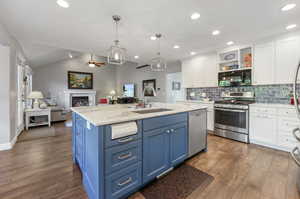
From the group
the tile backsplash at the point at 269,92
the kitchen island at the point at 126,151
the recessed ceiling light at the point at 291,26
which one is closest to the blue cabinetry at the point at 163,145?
the kitchen island at the point at 126,151

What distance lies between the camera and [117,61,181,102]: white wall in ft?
20.0

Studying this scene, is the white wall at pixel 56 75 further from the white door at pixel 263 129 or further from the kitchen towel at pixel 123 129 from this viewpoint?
the white door at pixel 263 129

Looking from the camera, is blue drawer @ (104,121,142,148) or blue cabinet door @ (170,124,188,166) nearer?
blue drawer @ (104,121,142,148)

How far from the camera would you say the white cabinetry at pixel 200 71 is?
4.29 m

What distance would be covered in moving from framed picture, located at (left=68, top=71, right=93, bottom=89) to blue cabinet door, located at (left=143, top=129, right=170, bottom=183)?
7481 mm

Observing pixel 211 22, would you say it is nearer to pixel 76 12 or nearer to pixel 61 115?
pixel 76 12

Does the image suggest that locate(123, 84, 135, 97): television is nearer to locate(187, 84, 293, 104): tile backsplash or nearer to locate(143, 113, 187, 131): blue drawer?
locate(187, 84, 293, 104): tile backsplash

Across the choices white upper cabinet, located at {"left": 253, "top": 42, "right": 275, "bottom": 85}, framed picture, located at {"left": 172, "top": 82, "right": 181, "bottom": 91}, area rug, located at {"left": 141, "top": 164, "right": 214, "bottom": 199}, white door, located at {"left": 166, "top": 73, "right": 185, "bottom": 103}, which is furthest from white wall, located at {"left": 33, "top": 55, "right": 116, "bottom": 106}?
white upper cabinet, located at {"left": 253, "top": 42, "right": 275, "bottom": 85}

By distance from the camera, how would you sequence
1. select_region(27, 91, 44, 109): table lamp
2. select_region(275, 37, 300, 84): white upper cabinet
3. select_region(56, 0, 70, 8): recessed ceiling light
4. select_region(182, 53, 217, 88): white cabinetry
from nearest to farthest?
select_region(56, 0, 70, 8): recessed ceiling light → select_region(275, 37, 300, 84): white upper cabinet → select_region(182, 53, 217, 88): white cabinetry → select_region(27, 91, 44, 109): table lamp

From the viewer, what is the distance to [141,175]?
1.66 m

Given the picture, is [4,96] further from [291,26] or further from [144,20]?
[291,26]

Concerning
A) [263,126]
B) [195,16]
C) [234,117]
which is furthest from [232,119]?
[195,16]

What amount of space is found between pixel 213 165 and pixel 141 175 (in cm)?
134

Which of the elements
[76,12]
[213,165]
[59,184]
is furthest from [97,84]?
[213,165]
